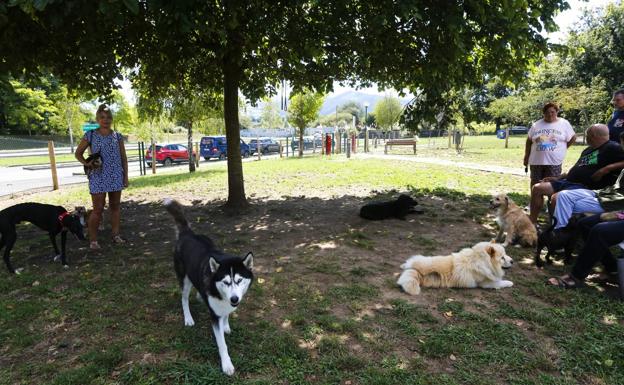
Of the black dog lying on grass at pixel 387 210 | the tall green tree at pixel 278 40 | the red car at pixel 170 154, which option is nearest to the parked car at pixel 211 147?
the red car at pixel 170 154

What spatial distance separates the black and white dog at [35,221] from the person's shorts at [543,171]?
301 inches

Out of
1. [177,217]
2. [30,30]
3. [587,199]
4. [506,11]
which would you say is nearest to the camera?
[177,217]

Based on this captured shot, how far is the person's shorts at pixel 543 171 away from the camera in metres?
6.56

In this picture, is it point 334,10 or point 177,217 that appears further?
point 334,10

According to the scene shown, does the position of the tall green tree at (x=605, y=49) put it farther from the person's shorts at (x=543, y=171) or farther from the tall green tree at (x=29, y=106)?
the tall green tree at (x=29, y=106)

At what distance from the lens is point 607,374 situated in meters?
2.84

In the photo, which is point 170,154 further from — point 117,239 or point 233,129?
point 117,239

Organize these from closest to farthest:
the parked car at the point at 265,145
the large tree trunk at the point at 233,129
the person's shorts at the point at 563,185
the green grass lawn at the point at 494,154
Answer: the person's shorts at the point at 563,185
the large tree trunk at the point at 233,129
the green grass lawn at the point at 494,154
the parked car at the point at 265,145

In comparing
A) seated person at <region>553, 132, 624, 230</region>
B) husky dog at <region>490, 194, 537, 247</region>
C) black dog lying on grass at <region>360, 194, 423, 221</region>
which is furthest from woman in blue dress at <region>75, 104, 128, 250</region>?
seated person at <region>553, 132, 624, 230</region>

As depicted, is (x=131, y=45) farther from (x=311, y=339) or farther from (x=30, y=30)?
(x=311, y=339)

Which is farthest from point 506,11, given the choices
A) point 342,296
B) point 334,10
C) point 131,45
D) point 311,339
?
point 131,45

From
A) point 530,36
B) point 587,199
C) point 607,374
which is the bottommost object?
point 607,374

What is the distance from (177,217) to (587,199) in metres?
5.00

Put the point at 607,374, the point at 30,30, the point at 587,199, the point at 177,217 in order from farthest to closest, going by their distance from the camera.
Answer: the point at 30,30 < the point at 587,199 < the point at 177,217 < the point at 607,374
